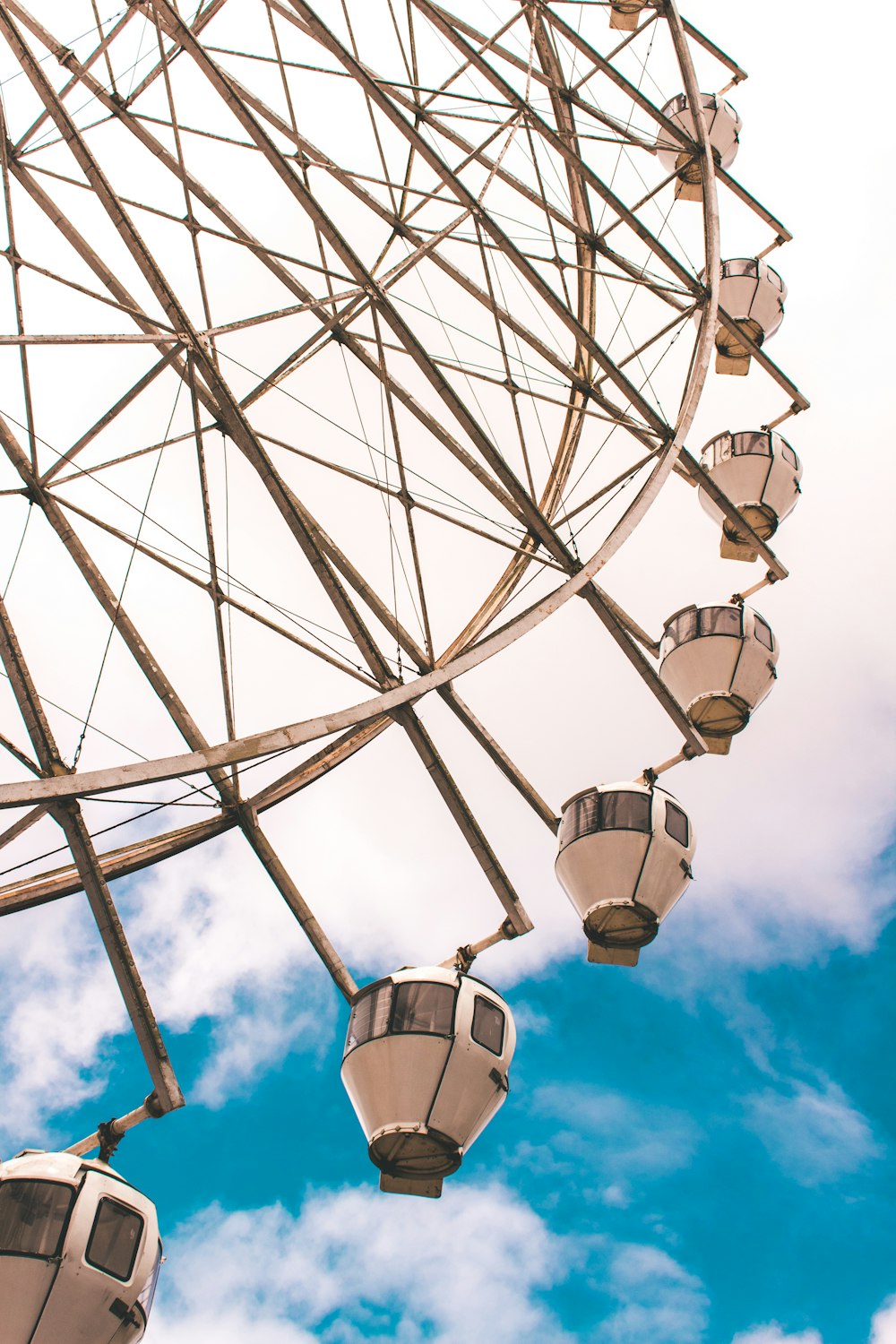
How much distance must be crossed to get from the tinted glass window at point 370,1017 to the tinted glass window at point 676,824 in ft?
9.21

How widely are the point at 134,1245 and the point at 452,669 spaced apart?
3.82 metres

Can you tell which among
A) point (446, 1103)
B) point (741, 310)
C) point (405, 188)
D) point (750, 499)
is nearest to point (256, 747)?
point (446, 1103)

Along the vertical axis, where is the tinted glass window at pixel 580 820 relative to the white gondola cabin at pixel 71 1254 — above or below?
above

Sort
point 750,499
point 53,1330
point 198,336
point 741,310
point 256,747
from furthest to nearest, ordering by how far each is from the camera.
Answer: point 741,310
point 750,499
point 198,336
point 256,747
point 53,1330

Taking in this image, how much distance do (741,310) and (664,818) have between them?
1181 cm

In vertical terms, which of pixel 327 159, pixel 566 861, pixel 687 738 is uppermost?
pixel 327 159

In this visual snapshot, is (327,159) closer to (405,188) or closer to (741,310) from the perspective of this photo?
(405,188)

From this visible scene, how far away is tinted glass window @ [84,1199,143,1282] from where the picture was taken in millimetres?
6891

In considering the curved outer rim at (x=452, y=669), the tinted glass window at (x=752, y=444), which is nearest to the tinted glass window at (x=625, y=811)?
the curved outer rim at (x=452, y=669)

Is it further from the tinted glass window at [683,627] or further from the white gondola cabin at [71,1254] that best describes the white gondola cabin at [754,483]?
the white gondola cabin at [71,1254]

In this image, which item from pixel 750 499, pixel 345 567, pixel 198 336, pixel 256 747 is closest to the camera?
pixel 256 747

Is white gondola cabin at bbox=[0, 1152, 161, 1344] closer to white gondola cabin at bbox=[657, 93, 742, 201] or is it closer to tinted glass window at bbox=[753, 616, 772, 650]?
tinted glass window at bbox=[753, 616, 772, 650]

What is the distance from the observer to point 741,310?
64.3 feet

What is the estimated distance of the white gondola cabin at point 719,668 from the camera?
1291 centimetres
